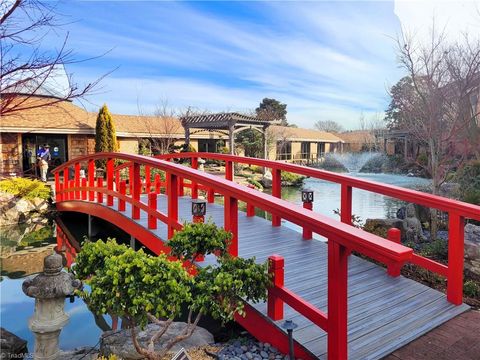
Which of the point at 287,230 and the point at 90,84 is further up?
the point at 90,84

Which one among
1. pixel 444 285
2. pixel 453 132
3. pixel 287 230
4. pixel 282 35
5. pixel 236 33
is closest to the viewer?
pixel 444 285

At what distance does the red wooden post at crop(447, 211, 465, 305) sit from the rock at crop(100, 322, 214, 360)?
2081mm

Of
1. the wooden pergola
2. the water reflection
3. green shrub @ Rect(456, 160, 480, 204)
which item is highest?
the wooden pergola

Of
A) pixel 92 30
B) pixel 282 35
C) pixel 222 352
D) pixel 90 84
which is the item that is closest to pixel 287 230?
pixel 222 352

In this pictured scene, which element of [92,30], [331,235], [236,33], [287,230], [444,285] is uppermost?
[236,33]

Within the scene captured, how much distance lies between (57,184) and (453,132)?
31.1ft

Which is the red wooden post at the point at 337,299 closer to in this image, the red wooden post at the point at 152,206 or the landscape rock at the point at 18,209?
the red wooden post at the point at 152,206

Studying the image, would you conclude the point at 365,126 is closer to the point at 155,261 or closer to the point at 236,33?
the point at 236,33

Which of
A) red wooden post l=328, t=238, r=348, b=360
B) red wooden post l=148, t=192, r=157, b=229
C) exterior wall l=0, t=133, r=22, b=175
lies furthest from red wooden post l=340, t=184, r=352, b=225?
exterior wall l=0, t=133, r=22, b=175

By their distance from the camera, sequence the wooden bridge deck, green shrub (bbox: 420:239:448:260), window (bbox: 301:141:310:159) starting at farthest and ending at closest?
window (bbox: 301:141:310:159) → green shrub (bbox: 420:239:448:260) → the wooden bridge deck

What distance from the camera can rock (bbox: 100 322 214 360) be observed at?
2.64m

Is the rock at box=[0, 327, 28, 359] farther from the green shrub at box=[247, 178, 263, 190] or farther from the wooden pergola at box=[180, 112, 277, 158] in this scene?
the wooden pergola at box=[180, 112, 277, 158]

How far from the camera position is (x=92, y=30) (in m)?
5.09

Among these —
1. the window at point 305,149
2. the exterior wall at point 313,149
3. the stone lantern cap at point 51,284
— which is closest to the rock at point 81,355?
the stone lantern cap at point 51,284
